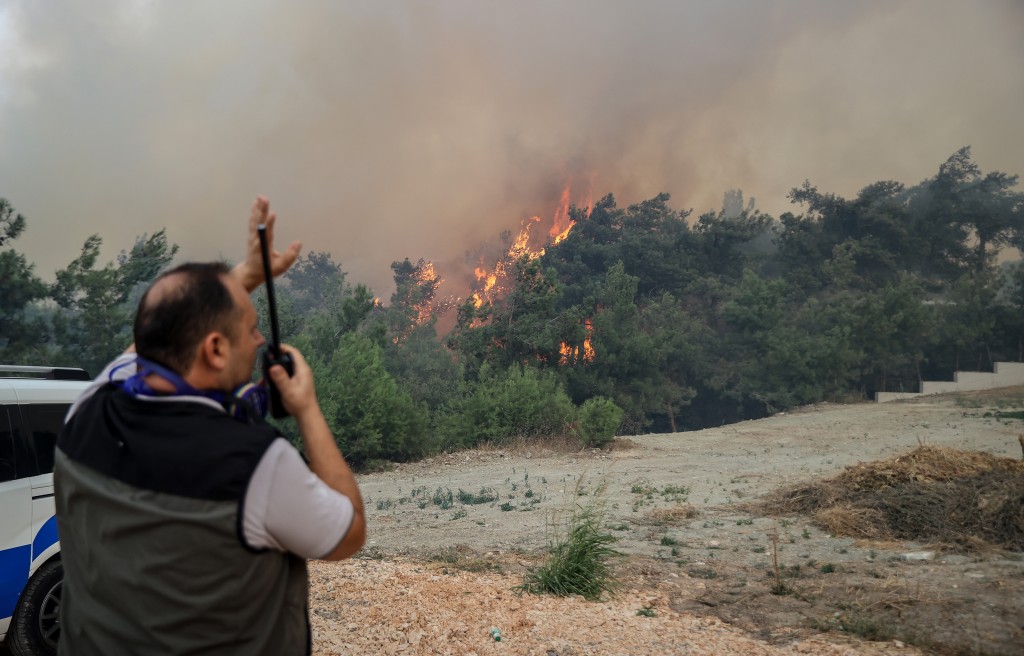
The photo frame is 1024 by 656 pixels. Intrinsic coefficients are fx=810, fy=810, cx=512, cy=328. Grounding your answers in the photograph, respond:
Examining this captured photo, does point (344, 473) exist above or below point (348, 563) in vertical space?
above

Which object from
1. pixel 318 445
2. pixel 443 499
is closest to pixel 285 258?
pixel 318 445

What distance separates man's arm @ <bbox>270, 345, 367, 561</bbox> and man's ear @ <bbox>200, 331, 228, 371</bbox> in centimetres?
11

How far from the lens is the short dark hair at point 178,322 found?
1.74 m

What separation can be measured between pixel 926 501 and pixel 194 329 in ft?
31.8

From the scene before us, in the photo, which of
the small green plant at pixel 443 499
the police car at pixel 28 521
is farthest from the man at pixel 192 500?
the small green plant at pixel 443 499

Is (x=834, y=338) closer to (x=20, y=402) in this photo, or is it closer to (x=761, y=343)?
(x=761, y=343)

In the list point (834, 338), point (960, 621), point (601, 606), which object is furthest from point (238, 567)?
point (834, 338)

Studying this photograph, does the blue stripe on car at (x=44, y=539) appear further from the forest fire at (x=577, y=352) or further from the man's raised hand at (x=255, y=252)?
the forest fire at (x=577, y=352)

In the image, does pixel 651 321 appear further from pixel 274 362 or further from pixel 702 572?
pixel 274 362

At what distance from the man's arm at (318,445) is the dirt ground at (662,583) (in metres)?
3.81

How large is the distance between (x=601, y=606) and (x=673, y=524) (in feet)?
13.5

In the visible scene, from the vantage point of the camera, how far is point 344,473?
1745mm

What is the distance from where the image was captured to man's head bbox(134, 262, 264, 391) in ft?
5.72

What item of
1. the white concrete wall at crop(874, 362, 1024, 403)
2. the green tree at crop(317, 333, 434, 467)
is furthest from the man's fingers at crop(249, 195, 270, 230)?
the white concrete wall at crop(874, 362, 1024, 403)
